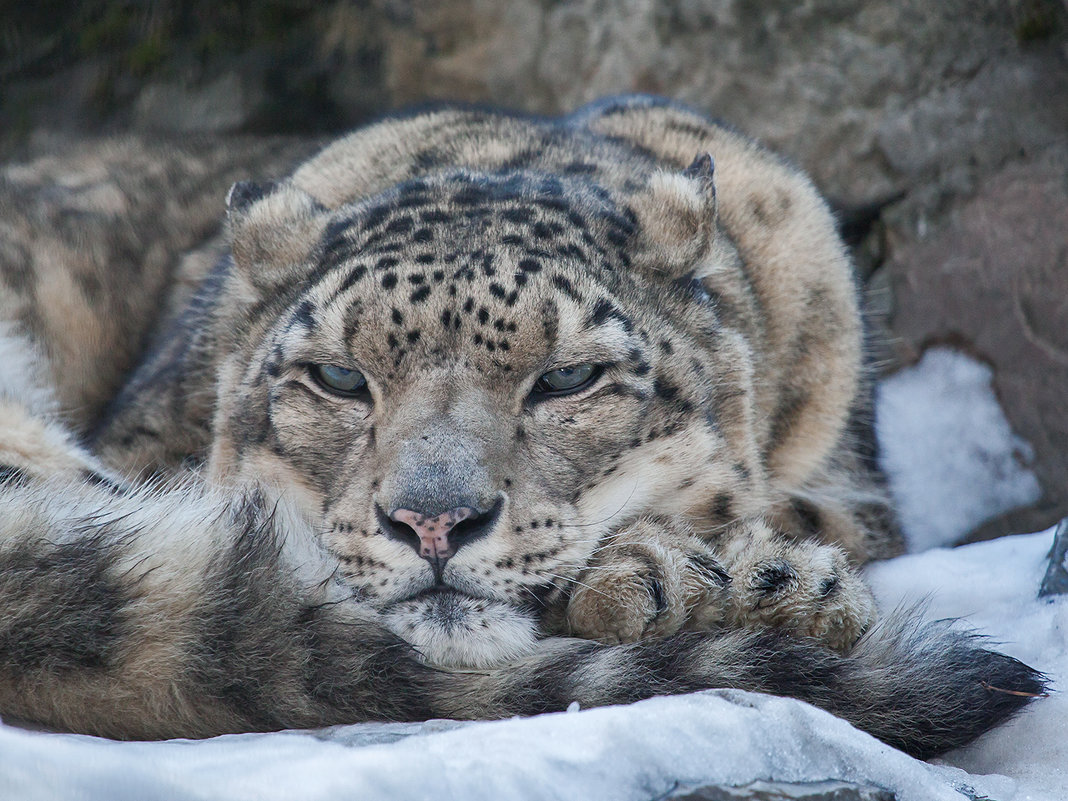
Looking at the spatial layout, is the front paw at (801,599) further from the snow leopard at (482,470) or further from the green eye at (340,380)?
the green eye at (340,380)

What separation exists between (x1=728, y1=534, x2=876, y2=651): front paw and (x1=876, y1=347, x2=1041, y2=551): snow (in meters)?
1.97

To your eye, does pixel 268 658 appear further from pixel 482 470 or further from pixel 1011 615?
pixel 1011 615

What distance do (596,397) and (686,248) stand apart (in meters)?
0.64

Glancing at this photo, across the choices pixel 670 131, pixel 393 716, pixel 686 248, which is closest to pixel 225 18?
pixel 670 131

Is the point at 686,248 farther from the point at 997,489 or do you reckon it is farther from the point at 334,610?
the point at 997,489

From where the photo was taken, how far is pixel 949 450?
514 centimetres

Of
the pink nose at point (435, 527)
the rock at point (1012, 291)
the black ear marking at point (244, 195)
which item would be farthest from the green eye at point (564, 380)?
the rock at point (1012, 291)

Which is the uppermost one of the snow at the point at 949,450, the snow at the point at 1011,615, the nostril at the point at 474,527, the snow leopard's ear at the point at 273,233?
the snow leopard's ear at the point at 273,233

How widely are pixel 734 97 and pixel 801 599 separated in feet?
11.9

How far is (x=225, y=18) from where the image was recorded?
6590 millimetres

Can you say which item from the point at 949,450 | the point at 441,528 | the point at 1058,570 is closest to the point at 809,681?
the point at 441,528

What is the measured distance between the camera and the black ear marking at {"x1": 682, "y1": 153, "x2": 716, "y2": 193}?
3406 millimetres

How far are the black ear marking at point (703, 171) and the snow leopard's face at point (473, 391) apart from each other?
23 centimetres

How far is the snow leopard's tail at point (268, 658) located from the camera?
7.13 feet
